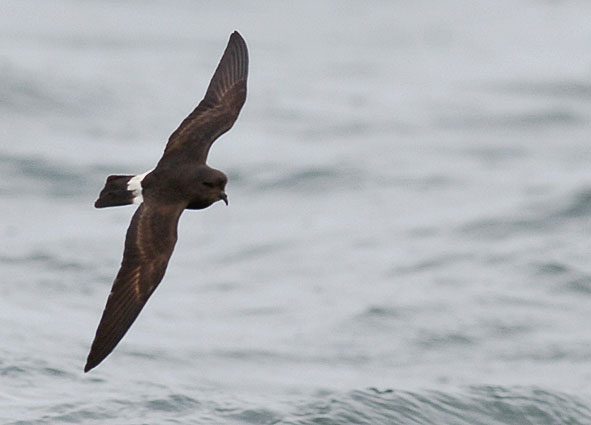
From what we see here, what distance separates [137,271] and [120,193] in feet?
2.24

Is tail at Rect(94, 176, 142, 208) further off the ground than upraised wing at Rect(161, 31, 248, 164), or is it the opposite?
upraised wing at Rect(161, 31, 248, 164)

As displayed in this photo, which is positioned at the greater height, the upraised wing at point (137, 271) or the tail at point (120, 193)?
the tail at point (120, 193)

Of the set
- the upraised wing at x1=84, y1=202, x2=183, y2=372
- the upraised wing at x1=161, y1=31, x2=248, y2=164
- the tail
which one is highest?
the upraised wing at x1=161, y1=31, x2=248, y2=164

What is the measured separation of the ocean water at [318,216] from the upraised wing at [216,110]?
1826mm

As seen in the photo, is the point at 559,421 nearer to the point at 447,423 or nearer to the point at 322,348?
the point at 447,423

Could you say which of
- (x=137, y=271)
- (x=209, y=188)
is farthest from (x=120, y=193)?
(x=137, y=271)

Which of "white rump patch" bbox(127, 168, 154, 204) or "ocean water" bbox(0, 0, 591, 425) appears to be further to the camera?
"ocean water" bbox(0, 0, 591, 425)

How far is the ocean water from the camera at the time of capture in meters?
10.8

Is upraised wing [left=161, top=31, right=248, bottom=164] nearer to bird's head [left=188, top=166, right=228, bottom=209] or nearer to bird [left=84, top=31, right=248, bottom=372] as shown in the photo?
bird [left=84, top=31, right=248, bottom=372]

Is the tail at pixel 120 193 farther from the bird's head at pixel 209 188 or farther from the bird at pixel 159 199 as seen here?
the bird's head at pixel 209 188

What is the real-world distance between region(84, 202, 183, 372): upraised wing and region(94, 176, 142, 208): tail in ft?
0.42

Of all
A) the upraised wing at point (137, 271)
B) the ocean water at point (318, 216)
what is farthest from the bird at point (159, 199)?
the ocean water at point (318, 216)

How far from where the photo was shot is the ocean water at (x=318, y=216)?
10.8m

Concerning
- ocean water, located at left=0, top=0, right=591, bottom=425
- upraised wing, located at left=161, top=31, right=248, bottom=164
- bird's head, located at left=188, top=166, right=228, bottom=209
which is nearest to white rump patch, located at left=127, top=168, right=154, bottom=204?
bird's head, located at left=188, top=166, right=228, bottom=209
